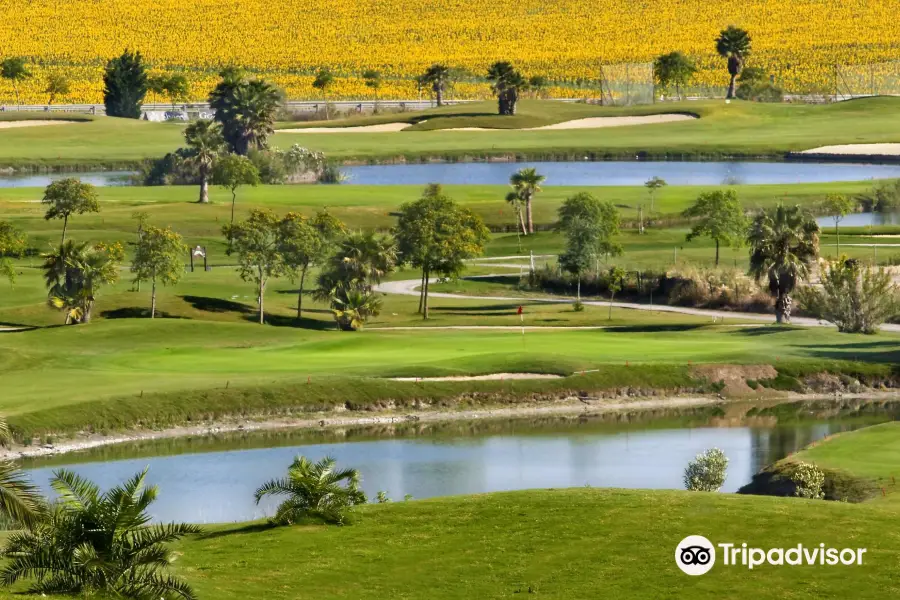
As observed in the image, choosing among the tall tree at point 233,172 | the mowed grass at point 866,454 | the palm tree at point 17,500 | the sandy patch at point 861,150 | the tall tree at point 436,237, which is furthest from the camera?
the sandy patch at point 861,150

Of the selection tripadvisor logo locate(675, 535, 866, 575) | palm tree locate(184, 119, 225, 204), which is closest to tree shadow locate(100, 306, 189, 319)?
palm tree locate(184, 119, 225, 204)

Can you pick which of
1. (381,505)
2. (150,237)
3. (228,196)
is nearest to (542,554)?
(381,505)

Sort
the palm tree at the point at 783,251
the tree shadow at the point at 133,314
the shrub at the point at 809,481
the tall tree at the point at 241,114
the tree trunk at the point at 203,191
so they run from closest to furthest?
the shrub at the point at 809,481 → the tree shadow at the point at 133,314 → the palm tree at the point at 783,251 → the tree trunk at the point at 203,191 → the tall tree at the point at 241,114

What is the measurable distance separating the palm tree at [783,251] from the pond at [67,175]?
8946 cm

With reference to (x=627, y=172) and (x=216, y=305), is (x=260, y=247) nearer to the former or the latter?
(x=216, y=305)

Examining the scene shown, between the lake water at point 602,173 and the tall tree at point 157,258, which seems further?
the lake water at point 602,173

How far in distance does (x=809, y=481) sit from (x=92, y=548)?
2505cm

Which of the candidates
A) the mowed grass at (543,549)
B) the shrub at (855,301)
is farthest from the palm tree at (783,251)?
the mowed grass at (543,549)

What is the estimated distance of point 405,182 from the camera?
166 metres

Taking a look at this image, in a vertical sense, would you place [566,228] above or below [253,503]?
above

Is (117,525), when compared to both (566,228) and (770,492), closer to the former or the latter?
(770,492)

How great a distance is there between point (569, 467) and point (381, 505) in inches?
728

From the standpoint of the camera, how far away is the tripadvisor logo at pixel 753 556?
3170cm

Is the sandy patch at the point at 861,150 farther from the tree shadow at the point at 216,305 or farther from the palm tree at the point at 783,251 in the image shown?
the tree shadow at the point at 216,305
